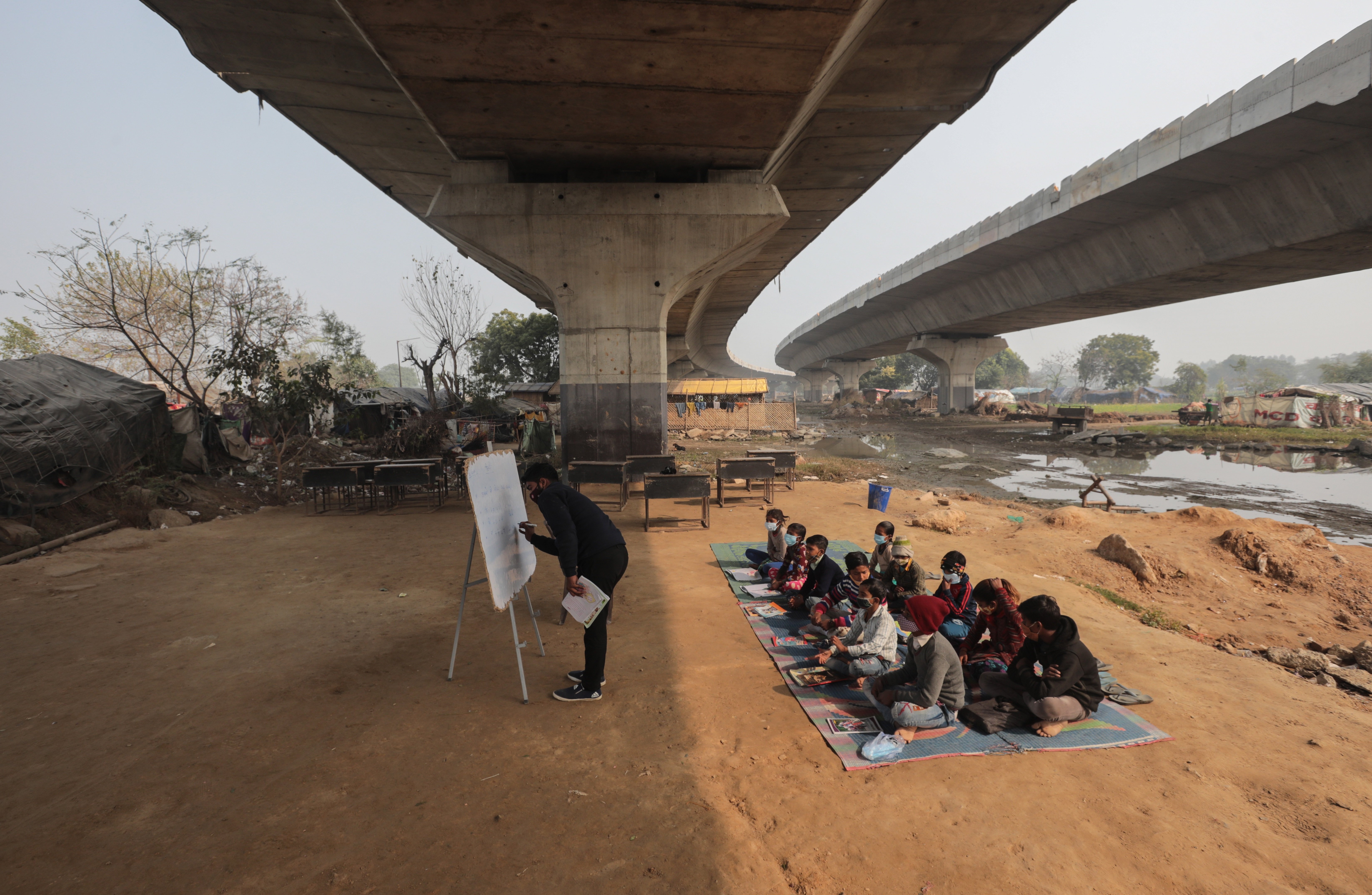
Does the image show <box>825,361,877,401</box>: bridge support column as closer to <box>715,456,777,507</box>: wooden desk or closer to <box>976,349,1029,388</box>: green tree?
<box>976,349,1029,388</box>: green tree

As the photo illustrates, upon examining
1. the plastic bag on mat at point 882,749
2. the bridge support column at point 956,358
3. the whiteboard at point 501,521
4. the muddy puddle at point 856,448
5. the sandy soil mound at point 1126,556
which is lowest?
the plastic bag on mat at point 882,749

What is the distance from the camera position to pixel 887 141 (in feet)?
34.2

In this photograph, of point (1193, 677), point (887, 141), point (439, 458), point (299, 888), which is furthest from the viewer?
point (439, 458)

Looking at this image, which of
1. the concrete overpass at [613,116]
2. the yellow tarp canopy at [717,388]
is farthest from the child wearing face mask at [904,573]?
the yellow tarp canopy at [717,388]

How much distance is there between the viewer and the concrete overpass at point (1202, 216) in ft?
36.7

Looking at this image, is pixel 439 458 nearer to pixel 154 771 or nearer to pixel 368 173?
pixel 368 173

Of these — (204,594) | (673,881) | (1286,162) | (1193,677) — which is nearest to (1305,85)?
(1286,162)

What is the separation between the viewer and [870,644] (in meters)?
4.17

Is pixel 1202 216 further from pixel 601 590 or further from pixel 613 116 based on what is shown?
pixel 601 590

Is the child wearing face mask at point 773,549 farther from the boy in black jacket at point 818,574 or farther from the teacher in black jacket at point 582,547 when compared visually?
the teacher in black jacket at point 582,547

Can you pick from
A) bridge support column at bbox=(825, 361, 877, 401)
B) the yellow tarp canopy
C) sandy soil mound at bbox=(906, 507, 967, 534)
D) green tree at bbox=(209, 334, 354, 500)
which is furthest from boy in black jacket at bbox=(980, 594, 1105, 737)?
bridge support column at bbox=(825, 361, 877, 401)

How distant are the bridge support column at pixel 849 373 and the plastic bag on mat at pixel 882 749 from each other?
6213 centimetres

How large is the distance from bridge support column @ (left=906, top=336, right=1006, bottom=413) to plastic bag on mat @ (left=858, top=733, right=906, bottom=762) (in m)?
40.3

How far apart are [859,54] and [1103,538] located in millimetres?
7534
